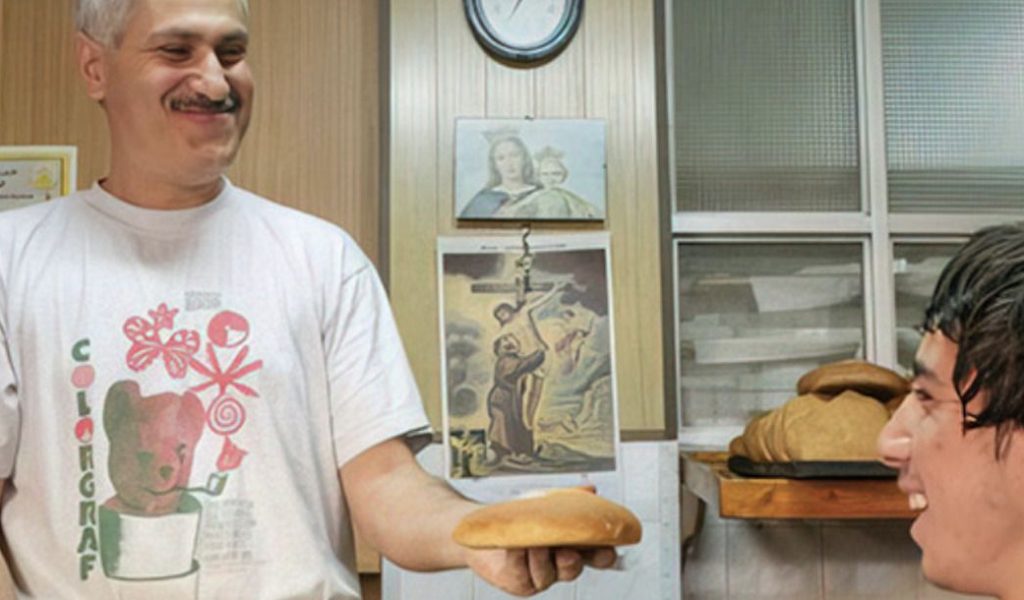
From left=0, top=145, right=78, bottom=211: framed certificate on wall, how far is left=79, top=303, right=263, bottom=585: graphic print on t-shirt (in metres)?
1.25

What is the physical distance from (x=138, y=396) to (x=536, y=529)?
0.53m

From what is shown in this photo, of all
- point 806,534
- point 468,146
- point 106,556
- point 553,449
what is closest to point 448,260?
point 468,146

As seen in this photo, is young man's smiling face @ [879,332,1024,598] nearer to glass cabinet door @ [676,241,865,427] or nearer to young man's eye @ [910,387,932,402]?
young man's eye @ [910,387,932,402]

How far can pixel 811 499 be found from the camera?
1.80 m

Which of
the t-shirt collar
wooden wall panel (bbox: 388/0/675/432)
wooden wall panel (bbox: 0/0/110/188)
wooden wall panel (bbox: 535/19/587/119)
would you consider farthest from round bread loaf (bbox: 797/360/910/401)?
wooden wall panel (bbox: 0/0/110/188)

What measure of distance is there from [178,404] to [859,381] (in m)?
1.32

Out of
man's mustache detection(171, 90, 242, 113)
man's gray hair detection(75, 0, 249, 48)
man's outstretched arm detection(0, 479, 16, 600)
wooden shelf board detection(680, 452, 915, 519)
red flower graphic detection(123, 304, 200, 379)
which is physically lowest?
wooden shelf board detection(680, 452, 915, 519)

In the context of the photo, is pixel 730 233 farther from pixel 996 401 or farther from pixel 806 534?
pixel 996 401

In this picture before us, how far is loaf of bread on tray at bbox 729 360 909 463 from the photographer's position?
1786mm

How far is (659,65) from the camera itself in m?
2.28

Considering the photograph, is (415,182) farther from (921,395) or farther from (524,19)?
(921,395)

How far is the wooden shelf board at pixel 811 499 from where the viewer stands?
1.80 m

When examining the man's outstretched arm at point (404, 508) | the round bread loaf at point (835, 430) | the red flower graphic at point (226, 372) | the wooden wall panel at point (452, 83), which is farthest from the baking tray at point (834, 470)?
the red flower graphic at point (226, 372)

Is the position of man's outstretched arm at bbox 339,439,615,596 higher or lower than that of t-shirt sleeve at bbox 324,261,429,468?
lower
